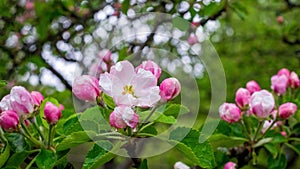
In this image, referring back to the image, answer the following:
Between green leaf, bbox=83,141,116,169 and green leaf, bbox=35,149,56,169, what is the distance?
0.28 feet

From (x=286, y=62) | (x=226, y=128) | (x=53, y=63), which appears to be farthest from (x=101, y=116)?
(x=286, y=62)

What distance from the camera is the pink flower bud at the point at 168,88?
0.96m

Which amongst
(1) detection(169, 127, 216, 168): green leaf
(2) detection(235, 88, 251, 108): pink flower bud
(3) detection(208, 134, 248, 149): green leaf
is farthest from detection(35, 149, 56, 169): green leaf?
(2) detection(235, 88, 251, 108): pink flower bud

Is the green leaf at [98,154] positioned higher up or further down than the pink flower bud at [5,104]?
further down

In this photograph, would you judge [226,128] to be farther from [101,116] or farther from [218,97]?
[101,116]

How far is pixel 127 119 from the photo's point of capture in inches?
35.3

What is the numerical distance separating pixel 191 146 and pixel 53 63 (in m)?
1.65

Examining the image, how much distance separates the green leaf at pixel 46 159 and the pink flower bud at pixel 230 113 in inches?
20.2

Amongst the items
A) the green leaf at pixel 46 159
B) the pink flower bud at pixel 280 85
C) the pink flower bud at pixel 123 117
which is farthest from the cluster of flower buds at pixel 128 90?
the pink flower bud at pixel 280 85

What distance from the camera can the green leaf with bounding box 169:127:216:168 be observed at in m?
0.94

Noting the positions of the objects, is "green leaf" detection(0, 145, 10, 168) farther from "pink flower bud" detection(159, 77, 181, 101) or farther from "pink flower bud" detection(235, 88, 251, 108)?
"pink flower bud" detection(235, 88, 251, 108)

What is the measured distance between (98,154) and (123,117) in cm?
10

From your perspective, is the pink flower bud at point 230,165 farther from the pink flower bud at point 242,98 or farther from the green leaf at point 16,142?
the green leaf at point 16,142

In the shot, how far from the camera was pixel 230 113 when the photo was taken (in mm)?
1307
